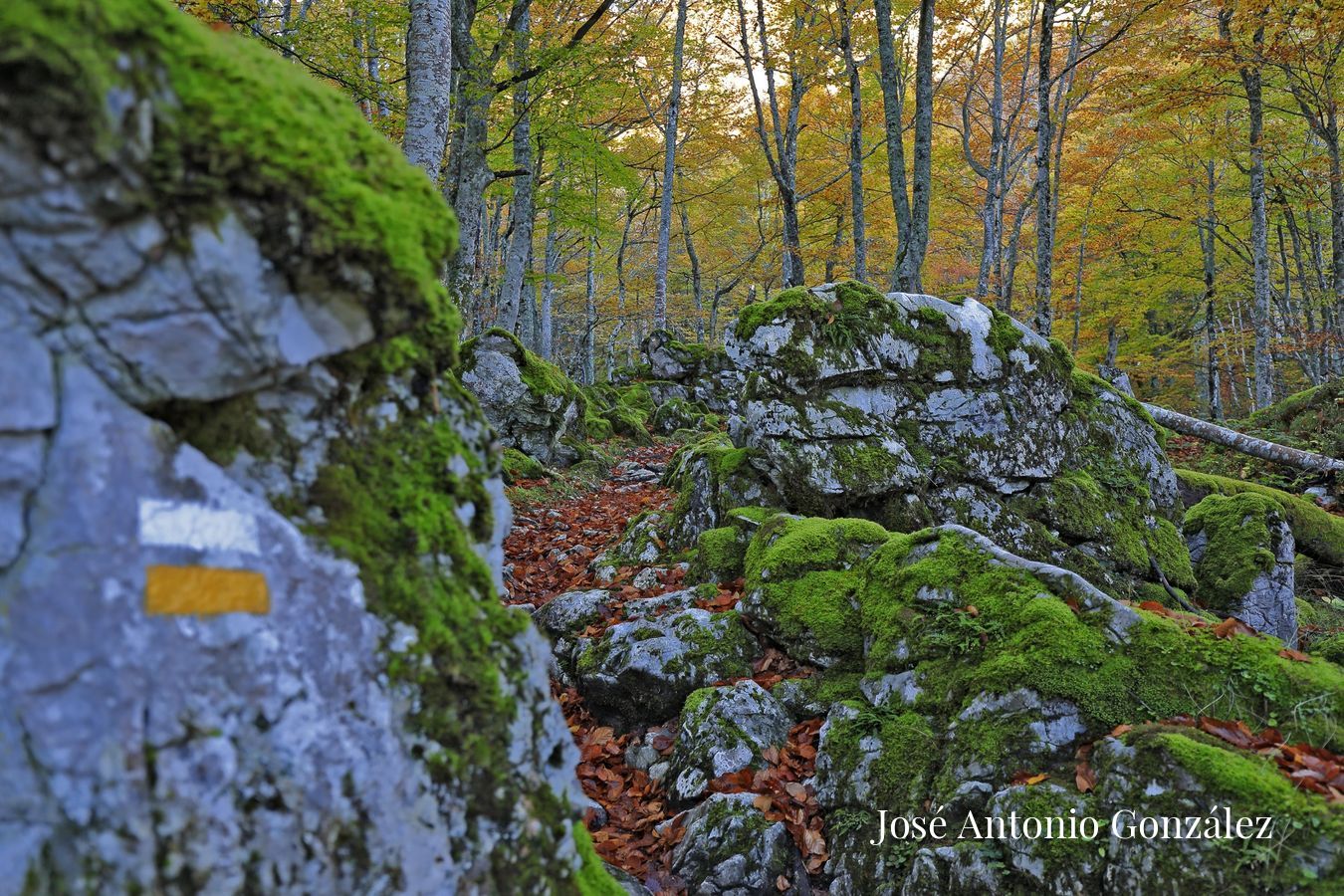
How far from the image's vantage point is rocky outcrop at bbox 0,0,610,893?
130 cm

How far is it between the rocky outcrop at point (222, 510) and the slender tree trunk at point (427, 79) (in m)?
4.64

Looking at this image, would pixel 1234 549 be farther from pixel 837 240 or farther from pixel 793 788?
pixel 837 240

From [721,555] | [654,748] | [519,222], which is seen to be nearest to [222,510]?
[654,748]

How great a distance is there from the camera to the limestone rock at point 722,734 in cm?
406

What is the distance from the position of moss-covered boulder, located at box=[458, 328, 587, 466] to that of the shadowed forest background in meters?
1.04

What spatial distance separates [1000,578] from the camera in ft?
13.1

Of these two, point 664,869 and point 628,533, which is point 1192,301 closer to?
point 628,533

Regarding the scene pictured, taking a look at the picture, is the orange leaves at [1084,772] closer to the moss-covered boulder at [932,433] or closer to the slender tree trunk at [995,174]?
the moss-covered boulder at [932,433]

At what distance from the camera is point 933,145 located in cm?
1952

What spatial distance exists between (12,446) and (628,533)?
651 cm

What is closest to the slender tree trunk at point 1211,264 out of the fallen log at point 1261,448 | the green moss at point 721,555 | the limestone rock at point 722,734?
the fallen log at point 1261,448

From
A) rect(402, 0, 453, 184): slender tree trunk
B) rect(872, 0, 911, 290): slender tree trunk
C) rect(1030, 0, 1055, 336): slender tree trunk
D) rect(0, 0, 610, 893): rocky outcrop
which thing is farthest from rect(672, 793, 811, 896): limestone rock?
rect(1030, 0, 1055, 336): slender tree trunk

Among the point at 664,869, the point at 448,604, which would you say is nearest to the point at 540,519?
the point at 664,869

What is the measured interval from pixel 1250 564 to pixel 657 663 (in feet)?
20.2
